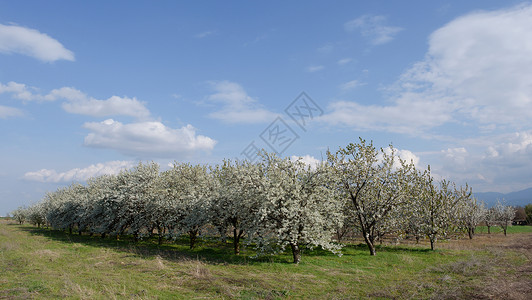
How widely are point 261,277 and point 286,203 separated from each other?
6.46 meters

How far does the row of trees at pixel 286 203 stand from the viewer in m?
24.8

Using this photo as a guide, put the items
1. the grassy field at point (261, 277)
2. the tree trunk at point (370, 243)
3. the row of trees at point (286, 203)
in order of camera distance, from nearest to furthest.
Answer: the grassy field at point (261, 277)
the row of trees at point (286, 203)
the tree trunk at point (370, 243)

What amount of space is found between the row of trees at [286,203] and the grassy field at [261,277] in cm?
256

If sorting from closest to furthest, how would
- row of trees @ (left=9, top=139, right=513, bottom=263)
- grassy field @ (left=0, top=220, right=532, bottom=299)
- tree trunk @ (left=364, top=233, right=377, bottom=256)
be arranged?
1. grassy field @ (left=0, top=220, right=532, bottom=299)
2. row of trees @ (left=9, top=139, right=513, bottom=263)
3. tree trunk @ (left=364, top=233, right=377, bottom=256)

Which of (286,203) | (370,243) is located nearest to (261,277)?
(286,203)

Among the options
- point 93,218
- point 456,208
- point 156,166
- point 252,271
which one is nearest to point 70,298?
point 252,271

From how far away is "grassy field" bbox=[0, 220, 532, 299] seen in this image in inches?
634

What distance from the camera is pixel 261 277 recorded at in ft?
65.2

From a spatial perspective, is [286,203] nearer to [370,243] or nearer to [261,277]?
[261,277]

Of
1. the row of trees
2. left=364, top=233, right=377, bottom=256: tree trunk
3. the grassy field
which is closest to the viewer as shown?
the grassy field

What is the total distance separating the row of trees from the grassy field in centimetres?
256

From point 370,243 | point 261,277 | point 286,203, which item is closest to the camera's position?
point 261,277

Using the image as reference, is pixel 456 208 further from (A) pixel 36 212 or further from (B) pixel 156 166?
(A) pixel 36 212

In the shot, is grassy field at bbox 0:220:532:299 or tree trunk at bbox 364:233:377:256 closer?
grassy field at bbox 0:220:532:299
